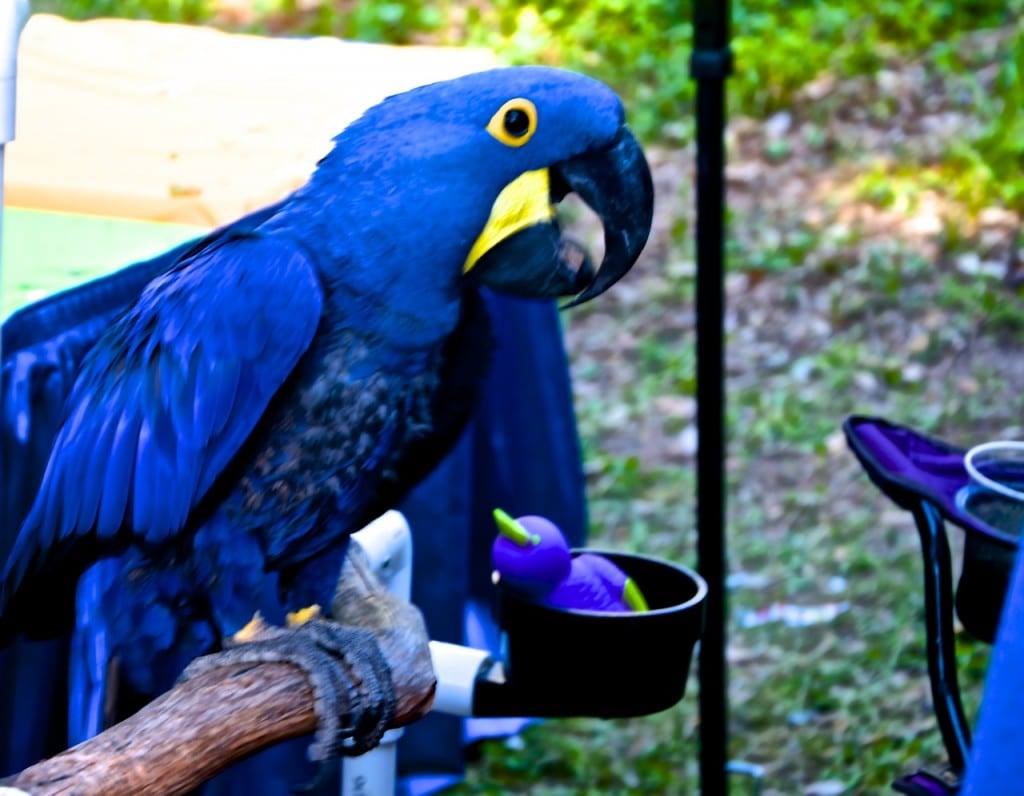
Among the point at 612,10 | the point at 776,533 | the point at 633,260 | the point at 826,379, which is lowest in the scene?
the point at 776,533

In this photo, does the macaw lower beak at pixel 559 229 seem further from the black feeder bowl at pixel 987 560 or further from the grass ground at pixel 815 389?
the grass ground at pixel 815 389

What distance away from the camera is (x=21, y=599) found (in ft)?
3.43

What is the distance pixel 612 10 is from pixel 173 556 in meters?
4.24

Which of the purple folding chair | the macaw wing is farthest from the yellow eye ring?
the purple folding chair

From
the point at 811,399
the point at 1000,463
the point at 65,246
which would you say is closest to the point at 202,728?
the point at 65,246

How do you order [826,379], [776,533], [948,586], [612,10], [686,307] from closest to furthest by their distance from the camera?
[948,586], [776,533], [826,379], [686,307], [612,10]

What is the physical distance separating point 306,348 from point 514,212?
19 cm

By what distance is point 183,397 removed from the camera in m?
1.00

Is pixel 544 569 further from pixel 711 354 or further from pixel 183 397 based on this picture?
pixel 711 354

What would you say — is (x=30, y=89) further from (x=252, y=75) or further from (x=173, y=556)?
(x=173, y=556)

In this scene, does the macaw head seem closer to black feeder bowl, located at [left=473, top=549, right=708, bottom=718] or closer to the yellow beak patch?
the yellow beak patch

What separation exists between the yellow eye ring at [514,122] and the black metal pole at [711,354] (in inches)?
25.6

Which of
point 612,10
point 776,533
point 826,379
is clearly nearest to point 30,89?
point 776,533

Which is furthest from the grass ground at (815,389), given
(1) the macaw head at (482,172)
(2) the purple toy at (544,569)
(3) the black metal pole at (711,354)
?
(1) the macaw head at (482,172)
